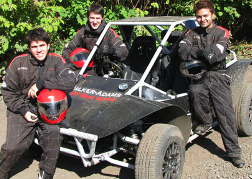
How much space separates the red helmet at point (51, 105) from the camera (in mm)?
3373

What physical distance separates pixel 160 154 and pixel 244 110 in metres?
1.96

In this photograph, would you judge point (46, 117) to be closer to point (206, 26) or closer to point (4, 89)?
point (4, 89)

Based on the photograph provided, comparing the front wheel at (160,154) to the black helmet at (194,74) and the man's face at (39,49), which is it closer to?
the black helmet at (194,74)

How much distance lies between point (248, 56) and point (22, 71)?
6.34 metres

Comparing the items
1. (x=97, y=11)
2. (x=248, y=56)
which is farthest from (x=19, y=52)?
(x=248, y=56)

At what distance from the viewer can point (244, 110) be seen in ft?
15.3

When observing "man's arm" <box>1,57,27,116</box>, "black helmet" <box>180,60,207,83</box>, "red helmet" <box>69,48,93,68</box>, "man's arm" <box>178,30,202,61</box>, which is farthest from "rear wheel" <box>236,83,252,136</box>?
"man's arm" <box>1,57,27,116</box>

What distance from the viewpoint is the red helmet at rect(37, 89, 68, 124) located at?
11.1 ft

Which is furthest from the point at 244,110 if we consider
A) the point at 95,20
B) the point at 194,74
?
the point at 95,20

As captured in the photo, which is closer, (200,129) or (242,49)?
(200,129)

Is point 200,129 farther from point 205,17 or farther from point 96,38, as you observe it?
point 96,38

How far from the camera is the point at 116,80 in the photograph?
164 inches

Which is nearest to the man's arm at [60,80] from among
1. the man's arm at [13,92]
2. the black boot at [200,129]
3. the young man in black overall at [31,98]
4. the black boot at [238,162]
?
the young man in black overall at [31,98]

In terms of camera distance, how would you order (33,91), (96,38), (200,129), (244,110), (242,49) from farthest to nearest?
1. (242,49)
2. (96,38)
3. (244,110)
4. (200,129)
5. (33,91)
